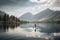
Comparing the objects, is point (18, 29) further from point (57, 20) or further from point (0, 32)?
point (57, 20)

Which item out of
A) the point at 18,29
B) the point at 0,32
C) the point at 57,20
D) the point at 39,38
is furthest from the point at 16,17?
the point at 57,20

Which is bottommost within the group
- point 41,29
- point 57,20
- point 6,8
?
point 41,29

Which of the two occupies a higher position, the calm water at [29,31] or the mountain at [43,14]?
the mountain at [43,14]

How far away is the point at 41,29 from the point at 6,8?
1.80ft

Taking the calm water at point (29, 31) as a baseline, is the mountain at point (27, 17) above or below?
above

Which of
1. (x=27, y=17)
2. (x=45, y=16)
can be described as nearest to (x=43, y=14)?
(x=45, y=16)

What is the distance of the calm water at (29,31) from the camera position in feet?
5.76

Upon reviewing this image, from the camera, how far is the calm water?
69.2 inches

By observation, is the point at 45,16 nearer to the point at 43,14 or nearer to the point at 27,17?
the point at 43,14

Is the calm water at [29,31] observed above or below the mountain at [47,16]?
below

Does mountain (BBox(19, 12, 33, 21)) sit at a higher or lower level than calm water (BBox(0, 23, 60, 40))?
higher

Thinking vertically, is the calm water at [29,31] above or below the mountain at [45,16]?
below

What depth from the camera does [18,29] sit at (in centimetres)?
177

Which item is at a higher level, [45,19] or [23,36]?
[45,19]
